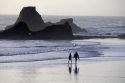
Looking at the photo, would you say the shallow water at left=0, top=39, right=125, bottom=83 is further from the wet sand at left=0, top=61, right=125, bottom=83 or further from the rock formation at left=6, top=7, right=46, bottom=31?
the rock formation at left=6, top=7, right=46, bottom=31

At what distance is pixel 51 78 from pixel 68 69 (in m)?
2.96

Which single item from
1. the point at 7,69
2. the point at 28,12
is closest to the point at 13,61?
the point at 7,69

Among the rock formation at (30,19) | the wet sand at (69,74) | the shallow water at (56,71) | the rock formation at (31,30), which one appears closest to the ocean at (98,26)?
the rock formation at (30,19)

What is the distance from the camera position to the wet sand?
59.3ft

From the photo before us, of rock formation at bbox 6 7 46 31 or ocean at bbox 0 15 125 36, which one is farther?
ocean at bbox 0 15 125 36

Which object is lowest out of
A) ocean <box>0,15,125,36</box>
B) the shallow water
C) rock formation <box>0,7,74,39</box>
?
ocean <box>0,15,125,36</box>

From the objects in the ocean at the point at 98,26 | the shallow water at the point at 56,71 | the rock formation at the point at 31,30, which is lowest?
the ocean at the point at 98,26

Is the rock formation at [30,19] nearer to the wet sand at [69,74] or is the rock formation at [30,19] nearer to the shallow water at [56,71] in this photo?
the shallow water at [56,71]

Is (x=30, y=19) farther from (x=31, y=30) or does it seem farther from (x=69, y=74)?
(x=69, y=74)

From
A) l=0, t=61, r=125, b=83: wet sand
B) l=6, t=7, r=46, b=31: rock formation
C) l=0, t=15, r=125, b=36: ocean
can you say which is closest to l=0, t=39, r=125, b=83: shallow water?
l=0, t=61, r=125, b=83: wet sand

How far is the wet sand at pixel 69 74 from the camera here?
18.1 meters

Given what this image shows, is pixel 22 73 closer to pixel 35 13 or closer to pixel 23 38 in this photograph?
pixel 23 38

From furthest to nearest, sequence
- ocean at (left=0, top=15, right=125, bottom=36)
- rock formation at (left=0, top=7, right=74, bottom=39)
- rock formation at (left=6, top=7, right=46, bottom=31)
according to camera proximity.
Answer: ocean at (left=0, top=15, right=125, bottom=36) → rock formation at (left=6, top=7, right=46, bottom=31) → rock formation at (left=0, top=7, right=74, bottom=39)

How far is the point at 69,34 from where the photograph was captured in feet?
166
